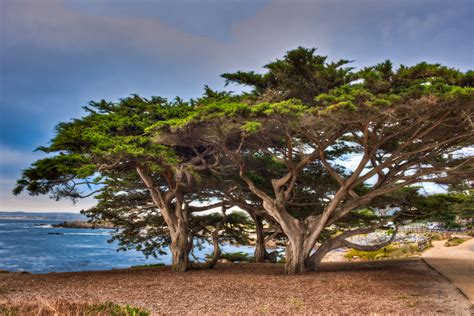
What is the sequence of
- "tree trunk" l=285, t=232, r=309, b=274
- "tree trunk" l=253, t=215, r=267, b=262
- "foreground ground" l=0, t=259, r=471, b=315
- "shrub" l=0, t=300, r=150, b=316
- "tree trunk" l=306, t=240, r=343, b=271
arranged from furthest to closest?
1. "tree trunk" l=253, t=215, r=267, b=262
2. "tree trunk" l=306, t=240, r=343, b=271
3. "tree trunk" l=285, t=232, r=309, b=274
4. "foreground ground" l=0, t=259, r=471, b=315
5. "shrub" l=0, t=300, r=150, b=316

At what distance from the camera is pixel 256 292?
8156mm

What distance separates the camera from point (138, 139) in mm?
9883

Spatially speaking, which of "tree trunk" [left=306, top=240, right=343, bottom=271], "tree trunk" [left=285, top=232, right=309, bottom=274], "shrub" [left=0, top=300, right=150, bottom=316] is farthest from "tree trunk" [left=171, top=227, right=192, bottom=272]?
"shrub" [left=0, top=300, right=150, bottom=316]

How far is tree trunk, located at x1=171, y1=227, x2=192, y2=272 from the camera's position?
12.8 meters

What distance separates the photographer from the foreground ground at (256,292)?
651 cm

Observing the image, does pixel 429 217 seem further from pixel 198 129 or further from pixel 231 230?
pixel 198 129

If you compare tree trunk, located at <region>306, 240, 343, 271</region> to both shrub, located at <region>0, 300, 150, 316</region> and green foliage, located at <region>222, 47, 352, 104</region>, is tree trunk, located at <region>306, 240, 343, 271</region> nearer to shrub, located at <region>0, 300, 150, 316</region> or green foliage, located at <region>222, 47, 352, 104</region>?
green foliage, located at <region>222, 47, 352, 104</region>

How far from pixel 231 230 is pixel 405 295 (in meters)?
10.8

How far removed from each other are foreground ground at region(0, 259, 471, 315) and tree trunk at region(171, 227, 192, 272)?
4.65 ft

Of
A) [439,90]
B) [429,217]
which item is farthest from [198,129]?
[429,217]

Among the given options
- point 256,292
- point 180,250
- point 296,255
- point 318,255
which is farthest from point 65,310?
point 318,255

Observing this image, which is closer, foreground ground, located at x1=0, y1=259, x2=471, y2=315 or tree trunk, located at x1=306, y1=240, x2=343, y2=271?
foreground ground, located at x1=0, y1=259, x2=471, y2=315

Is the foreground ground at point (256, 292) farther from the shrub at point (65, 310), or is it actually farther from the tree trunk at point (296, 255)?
the tree trunk at point (296, 255)

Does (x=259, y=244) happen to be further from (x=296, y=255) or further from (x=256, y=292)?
(x=256, y=292)
